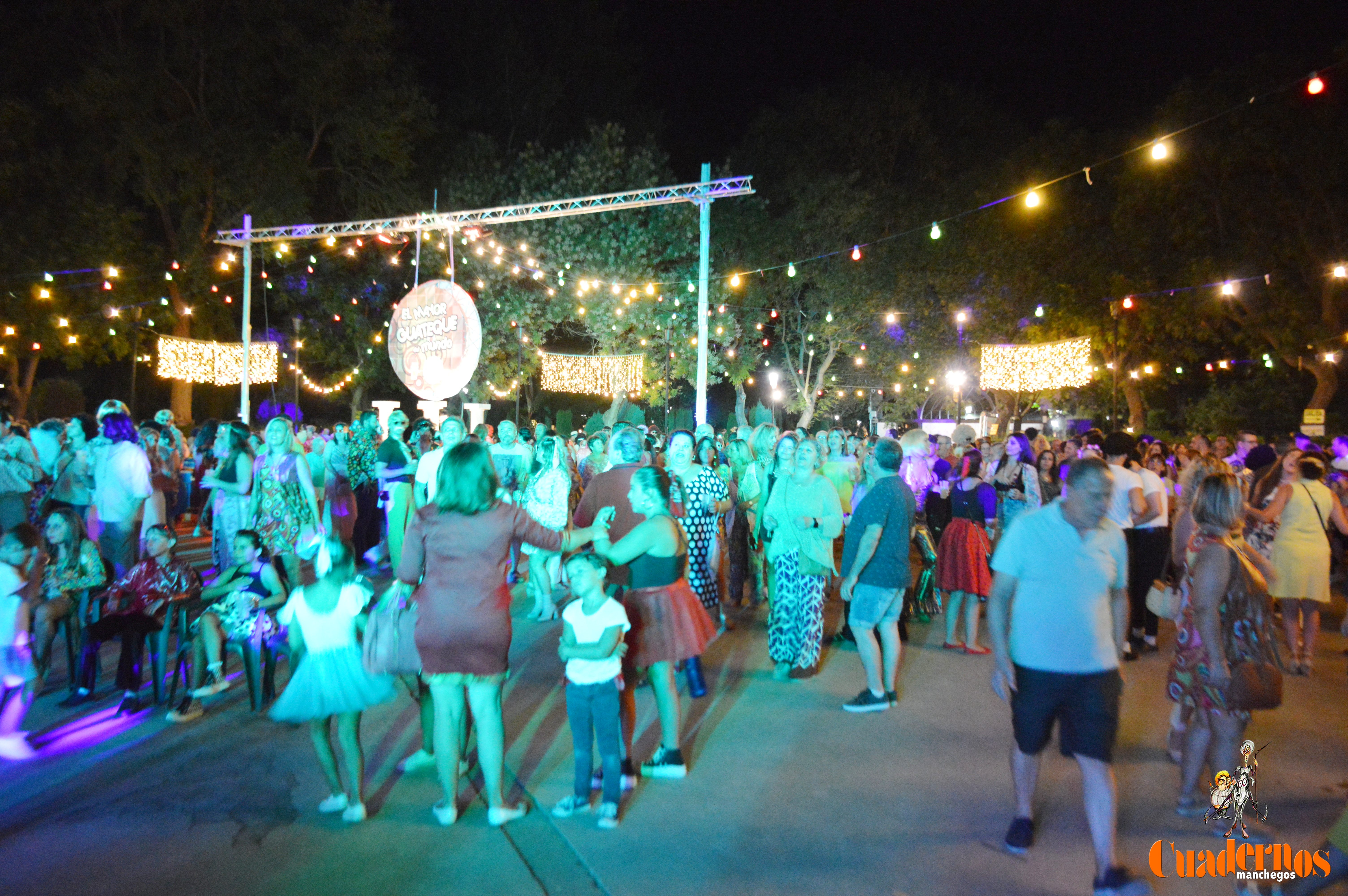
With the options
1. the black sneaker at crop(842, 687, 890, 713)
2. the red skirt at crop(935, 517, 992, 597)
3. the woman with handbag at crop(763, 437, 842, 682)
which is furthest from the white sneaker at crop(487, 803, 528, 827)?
the red skirt at crop(935, 517, 992, 597)

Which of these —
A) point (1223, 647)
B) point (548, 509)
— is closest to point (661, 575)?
point (1223, 647)

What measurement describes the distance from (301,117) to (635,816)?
24580 mm

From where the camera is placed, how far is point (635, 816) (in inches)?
147

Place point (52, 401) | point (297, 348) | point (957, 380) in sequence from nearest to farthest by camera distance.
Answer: point (297, 348) → point (52, 401) → point (957, 380)

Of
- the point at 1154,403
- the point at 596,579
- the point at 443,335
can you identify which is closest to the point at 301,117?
the point at 443,335

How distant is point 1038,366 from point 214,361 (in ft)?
65.4

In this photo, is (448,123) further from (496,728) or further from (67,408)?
(496,728)

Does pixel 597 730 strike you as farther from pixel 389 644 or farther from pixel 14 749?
pixel 14 749

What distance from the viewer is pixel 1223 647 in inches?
142

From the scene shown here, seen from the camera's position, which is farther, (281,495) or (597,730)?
(281,495)

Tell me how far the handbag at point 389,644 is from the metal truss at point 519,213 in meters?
10.1

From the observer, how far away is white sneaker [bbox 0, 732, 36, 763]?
4336 mm

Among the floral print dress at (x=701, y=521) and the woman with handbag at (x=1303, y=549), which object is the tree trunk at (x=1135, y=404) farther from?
the floral print dress at (x=701, y=521)

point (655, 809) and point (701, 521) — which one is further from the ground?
point (701, 521)
